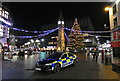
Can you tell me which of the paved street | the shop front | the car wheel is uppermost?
the shop front

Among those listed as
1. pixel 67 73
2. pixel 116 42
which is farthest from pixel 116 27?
pixel 67 73

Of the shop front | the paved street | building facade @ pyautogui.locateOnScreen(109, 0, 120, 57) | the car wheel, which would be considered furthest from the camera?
building facade @ pyautogui.locateOnScreen(109, 0, 120, 57)

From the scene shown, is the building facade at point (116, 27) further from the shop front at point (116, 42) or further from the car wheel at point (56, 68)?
the car wheel at point (56, 68)

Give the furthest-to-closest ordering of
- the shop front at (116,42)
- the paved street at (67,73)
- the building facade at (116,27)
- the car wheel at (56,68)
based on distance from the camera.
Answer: the building facade at (116,27), the shop front at (116,42), the car wheel at (56,68), the paved street at (67,73)

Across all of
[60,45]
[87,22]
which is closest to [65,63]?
[60,45]

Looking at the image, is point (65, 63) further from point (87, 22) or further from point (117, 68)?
point (87, 22)

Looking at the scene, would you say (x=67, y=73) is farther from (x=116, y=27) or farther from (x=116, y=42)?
(x=116, y=27)

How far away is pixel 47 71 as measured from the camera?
844 centimetres

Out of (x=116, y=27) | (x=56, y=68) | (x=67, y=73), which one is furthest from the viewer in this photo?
(x=116, y=27)

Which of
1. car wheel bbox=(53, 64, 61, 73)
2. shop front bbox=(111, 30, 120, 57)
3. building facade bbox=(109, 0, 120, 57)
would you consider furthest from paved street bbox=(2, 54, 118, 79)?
building facade bbox=(109, 0, 120, 57)

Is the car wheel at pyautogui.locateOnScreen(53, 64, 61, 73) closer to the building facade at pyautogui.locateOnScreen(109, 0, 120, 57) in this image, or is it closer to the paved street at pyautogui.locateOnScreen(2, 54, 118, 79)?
the paved street at pyautogui.locateOnScreen(2, 54, 118, 79)

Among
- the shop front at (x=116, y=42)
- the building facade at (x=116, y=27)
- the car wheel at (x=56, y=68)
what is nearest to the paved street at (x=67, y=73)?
the car wheel at (x=56, y=68)

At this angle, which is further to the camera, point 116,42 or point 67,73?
point 116,42

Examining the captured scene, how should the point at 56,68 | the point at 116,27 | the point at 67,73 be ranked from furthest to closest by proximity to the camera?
the point at 116,27 < the point at 56,68 < the point at 67,73
